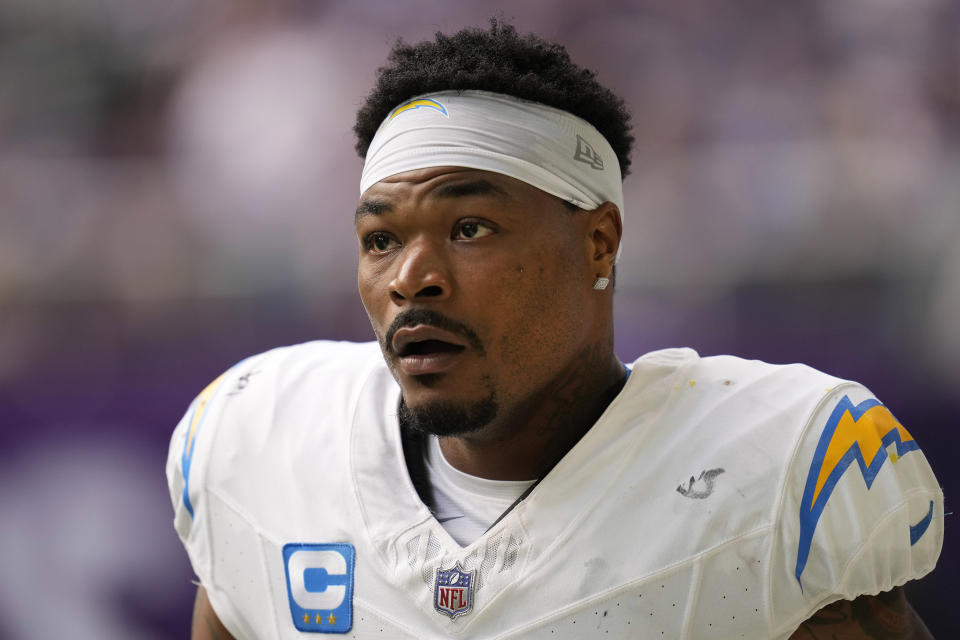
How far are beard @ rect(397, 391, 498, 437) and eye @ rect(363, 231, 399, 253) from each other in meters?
0.24

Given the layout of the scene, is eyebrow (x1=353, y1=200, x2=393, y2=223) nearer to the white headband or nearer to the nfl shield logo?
the white headband

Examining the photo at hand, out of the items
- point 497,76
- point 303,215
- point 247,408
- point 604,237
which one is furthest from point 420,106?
point 303,215

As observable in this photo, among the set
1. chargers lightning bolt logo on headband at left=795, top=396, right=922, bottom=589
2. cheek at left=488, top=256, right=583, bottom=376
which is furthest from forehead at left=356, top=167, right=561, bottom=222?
chargers lightning bolt logo on headband at left=795, top=396, right=922, bottom=589

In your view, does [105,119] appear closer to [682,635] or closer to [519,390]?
[519,390]

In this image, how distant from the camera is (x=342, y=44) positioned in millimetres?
3135

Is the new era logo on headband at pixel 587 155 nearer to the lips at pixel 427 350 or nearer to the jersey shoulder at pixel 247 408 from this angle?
the lips at pixel 427 350

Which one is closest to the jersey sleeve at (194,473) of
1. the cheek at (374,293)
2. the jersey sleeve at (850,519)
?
the cheek at (374,293)

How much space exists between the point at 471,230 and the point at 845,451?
57 centimetres

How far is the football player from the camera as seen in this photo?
4.10 feet

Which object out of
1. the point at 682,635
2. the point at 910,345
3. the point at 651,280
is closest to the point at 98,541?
the point at 651,280

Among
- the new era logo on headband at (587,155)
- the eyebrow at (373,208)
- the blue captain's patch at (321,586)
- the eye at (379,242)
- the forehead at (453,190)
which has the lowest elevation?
the blue captain's patch at (321,586)

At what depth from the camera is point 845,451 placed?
4.15 feet

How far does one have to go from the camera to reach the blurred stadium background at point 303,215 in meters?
2.59

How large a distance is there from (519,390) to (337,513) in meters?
0.34
